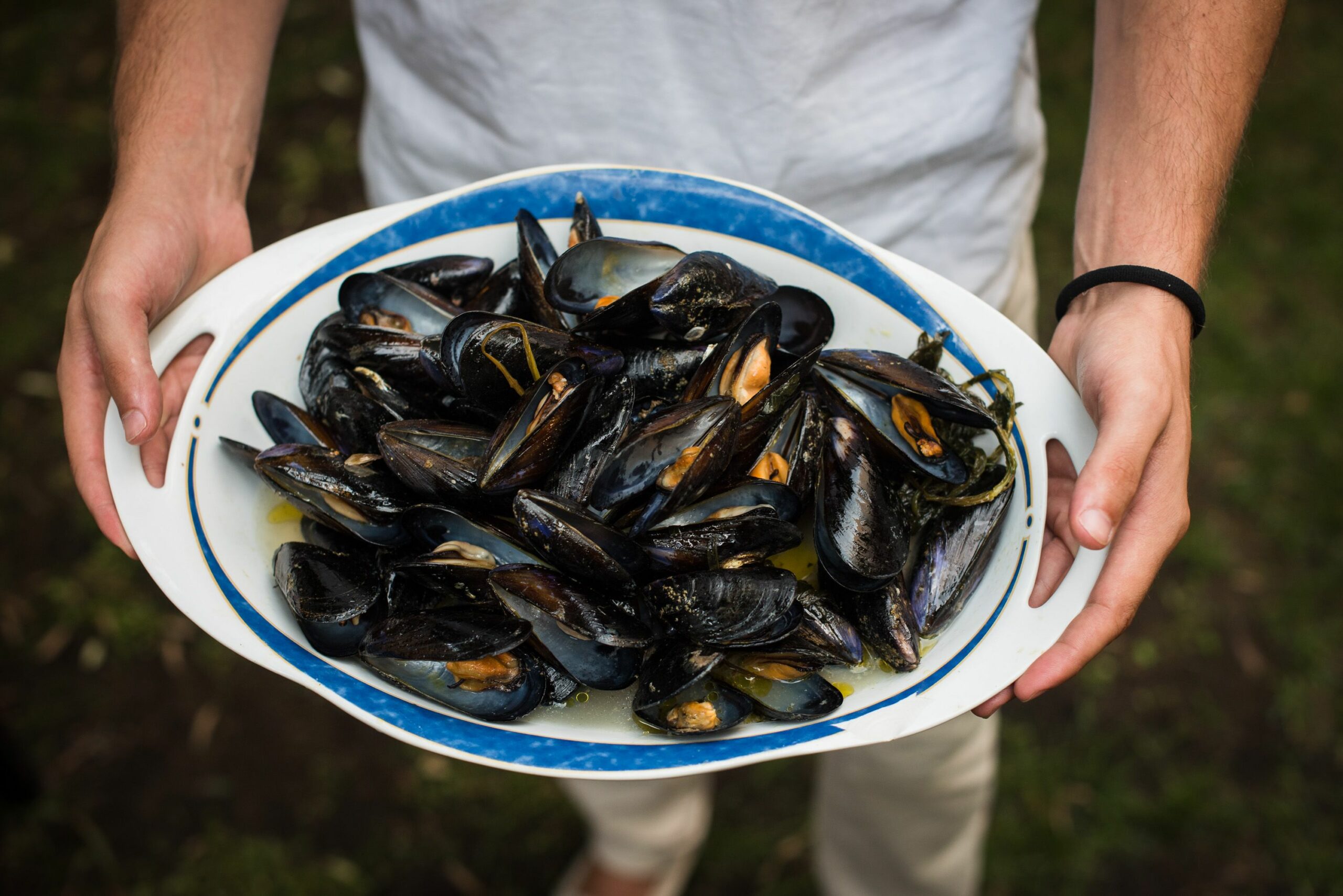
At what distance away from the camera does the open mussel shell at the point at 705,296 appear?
138 centimetres

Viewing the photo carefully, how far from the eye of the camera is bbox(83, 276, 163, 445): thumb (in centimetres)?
132

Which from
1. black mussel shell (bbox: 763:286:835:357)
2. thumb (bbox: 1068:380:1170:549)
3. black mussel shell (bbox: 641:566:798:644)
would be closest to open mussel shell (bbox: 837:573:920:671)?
black mussel shell (bbox: 641:566:798:644)

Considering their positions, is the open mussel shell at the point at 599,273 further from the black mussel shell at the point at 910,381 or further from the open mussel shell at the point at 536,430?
the black mussel shell at the point at 910,381

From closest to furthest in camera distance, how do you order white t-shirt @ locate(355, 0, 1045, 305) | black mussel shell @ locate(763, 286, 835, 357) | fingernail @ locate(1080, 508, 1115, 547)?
fingernail @ locate(1080, 508, 1115, 547), black mussel shell @ locate(763, 286, 835, 357), white t-shirt @ locate(355, 0, 1045, 305)

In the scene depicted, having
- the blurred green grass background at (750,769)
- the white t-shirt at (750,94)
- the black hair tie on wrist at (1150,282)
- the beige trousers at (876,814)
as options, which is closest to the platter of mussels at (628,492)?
the black hair tie on wrist at (1150,282)

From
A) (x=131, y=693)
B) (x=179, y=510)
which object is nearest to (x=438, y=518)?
(x=179, y=510)

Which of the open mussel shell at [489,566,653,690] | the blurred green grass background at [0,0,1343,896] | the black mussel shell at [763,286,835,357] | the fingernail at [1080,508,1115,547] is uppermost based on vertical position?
the black mussel shell at [763,286,835,357]

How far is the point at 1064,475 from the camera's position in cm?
139

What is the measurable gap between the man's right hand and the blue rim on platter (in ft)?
0.33

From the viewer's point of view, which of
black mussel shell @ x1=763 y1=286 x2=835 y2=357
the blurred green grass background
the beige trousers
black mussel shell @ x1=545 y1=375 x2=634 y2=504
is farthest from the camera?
the blurred green grass background

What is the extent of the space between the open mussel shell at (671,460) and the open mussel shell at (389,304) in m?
0.42

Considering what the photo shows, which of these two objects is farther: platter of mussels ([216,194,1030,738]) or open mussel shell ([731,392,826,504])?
open mussel shell ([731,392,826,504])

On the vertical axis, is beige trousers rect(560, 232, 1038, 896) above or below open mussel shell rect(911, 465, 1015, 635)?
below

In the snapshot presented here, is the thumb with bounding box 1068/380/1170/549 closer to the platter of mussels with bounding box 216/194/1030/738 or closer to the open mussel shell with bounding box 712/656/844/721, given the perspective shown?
the platter of mussels with bounding box 216/194/1030/738
